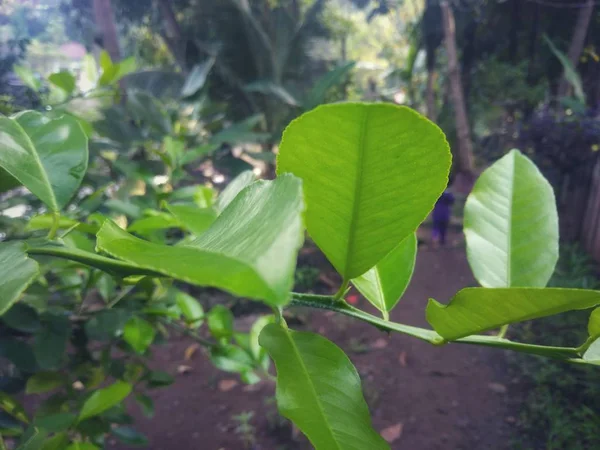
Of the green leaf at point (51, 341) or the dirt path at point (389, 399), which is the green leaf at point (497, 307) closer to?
the green leaf at point (51, 341)

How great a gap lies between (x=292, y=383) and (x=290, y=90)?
3.29 meters

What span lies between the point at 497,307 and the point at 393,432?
1.77m

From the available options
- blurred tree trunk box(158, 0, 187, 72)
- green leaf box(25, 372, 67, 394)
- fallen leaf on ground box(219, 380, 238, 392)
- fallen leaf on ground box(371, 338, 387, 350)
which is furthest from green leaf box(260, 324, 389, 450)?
blurred tree trunk box(158, 0, 187, 72)

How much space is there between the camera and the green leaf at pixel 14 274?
0.21 m

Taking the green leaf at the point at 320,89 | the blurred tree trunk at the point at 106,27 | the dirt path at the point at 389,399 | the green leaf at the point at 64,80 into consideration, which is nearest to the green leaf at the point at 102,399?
the green leaf at the point at 64,80

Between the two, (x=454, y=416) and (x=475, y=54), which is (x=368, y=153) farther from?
(x=475, y=54)

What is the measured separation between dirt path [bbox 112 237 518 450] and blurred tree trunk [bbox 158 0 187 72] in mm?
2479

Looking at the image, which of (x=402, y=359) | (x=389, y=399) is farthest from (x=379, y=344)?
(x=389, y=399)

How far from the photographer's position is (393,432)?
71.3 inches

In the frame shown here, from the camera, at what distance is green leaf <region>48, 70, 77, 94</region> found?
82 cm

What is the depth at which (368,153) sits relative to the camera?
232 mm

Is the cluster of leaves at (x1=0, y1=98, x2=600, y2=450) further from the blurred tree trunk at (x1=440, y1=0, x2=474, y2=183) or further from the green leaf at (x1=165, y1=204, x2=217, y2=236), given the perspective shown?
the blurred tree trunk at (x1=440, y1=0, x2=474, y2=183)

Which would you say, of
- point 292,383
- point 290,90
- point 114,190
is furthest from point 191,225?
point 290,90

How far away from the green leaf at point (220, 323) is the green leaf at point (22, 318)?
0.88ft
